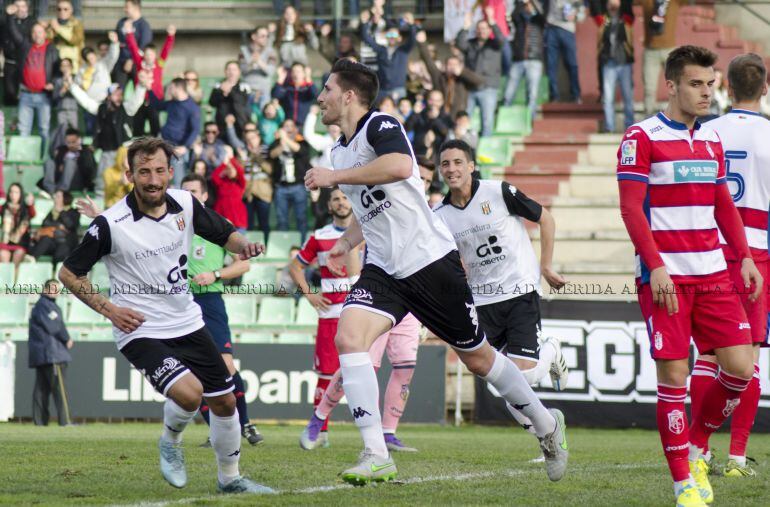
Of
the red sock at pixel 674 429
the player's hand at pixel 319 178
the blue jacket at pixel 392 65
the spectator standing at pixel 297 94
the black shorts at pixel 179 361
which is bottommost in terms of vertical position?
the red sock at pixel 674 429

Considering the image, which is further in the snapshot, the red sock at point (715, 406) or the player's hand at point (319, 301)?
the player's hand at point (319, 301)

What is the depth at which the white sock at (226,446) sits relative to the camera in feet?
25.5

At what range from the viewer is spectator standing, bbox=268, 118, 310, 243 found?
20.3 meters

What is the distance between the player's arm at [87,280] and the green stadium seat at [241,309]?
1126 centimetres

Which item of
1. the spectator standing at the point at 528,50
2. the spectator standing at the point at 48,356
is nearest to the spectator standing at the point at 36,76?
the spectator standing at the point at 48,356

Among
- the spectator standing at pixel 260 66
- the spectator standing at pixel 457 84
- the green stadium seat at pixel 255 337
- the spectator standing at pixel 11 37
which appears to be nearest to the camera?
the green stadium seat at pixel 255 337

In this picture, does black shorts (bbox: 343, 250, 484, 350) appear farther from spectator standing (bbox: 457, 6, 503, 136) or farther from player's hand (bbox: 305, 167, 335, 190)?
spectator standing (bbox: 457, 6, 503, 136)

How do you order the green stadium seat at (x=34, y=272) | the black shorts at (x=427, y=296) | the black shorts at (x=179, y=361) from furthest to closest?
the green stadium seat at (x=34, y=272)
the black shorts at (x=179, y=361)
the black shorts at (x=427, y=296)

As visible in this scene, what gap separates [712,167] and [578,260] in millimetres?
12516

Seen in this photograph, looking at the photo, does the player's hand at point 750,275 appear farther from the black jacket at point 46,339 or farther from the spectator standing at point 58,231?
the spectator standing at point 58,231

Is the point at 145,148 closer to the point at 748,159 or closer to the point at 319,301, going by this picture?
the point at 748,159

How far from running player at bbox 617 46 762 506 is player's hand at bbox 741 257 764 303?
47cm

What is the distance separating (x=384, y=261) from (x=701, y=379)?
8.12 ft

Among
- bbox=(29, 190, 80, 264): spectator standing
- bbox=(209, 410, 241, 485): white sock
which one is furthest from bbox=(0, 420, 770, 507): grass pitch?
bbox=(29, 190, 80, 264): spectator standing
